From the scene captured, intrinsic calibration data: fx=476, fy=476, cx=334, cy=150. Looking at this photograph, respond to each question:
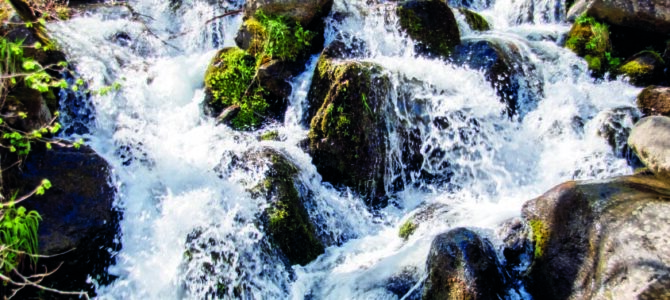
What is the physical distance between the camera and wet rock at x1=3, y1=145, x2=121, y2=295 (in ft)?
16.1

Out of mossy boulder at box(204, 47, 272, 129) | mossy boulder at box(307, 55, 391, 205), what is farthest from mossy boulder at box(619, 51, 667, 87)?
mossy boulder at box(204, 47, 272, 129)

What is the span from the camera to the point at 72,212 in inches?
204

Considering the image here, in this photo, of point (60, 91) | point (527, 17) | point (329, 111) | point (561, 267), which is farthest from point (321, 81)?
point (527, 17)

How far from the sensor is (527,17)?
1047 centimetres

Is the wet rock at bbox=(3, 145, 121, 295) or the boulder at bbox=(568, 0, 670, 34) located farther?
the boulder at bbox=(568, 0, 670, 34)

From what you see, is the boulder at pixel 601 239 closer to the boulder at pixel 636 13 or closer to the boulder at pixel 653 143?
the boulder at pixel 653 143

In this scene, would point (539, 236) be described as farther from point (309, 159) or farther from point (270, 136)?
point (270, 136)

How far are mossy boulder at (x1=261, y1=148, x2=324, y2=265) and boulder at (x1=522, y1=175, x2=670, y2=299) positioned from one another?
8.38 feet

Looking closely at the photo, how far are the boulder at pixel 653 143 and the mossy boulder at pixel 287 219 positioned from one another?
4.01 m

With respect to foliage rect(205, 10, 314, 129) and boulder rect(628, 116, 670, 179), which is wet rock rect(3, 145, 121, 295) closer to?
foliage rect(205, 10, 314, 129)

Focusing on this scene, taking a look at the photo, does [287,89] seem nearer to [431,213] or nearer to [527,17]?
[431,213]

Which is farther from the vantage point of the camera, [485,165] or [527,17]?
[527,17]

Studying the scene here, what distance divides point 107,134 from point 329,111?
3.33m

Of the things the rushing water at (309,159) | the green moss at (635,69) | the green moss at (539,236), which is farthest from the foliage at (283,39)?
the green moss at (635,69)
